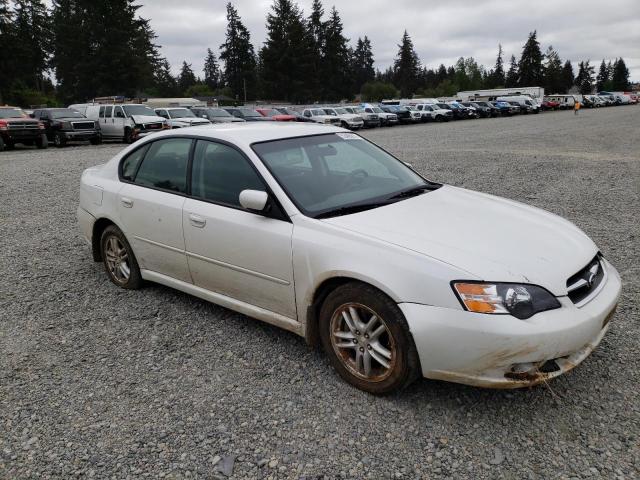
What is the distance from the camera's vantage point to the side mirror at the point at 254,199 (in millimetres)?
3414

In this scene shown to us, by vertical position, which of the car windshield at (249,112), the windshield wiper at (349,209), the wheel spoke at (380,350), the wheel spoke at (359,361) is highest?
the windshield wiper at (349,209)

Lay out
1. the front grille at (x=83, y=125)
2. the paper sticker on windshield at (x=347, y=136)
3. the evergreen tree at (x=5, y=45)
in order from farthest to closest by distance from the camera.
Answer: the evergreen tree at (x=5, y=45) < the front grille at (x=83, y=125) < the paper sticker on windshield at (x=347, y=136)

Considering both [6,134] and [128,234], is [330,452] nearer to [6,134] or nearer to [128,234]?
[128,234]

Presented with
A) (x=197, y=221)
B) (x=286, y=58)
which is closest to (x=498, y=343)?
(x=197, y=221)

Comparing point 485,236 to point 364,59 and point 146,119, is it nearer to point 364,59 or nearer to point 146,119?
point 146,119

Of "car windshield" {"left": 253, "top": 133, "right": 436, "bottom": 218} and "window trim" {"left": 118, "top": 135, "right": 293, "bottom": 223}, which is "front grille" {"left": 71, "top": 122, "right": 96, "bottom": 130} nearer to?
"window trim" {"left": 118, "top": 135, "right": 293, "bottom": 223}

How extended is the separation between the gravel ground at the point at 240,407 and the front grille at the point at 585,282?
1.89 ft

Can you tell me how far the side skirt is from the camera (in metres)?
3.53

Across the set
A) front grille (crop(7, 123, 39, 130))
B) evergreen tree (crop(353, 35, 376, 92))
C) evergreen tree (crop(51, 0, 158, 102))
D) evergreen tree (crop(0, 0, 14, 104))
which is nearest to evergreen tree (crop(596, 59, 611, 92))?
evergreen tree (crop(353, 35, 376, 92))

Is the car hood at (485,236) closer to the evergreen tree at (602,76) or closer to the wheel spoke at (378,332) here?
the wheel spoke at (378,332)

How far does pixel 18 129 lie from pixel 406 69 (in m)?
92.8

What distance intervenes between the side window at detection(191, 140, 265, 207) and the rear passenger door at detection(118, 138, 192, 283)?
0.48 ft

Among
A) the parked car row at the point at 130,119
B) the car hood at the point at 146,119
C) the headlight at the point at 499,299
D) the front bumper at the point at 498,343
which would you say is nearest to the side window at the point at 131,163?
the front bumper at the point at 498,343

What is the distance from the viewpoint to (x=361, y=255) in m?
3.03
